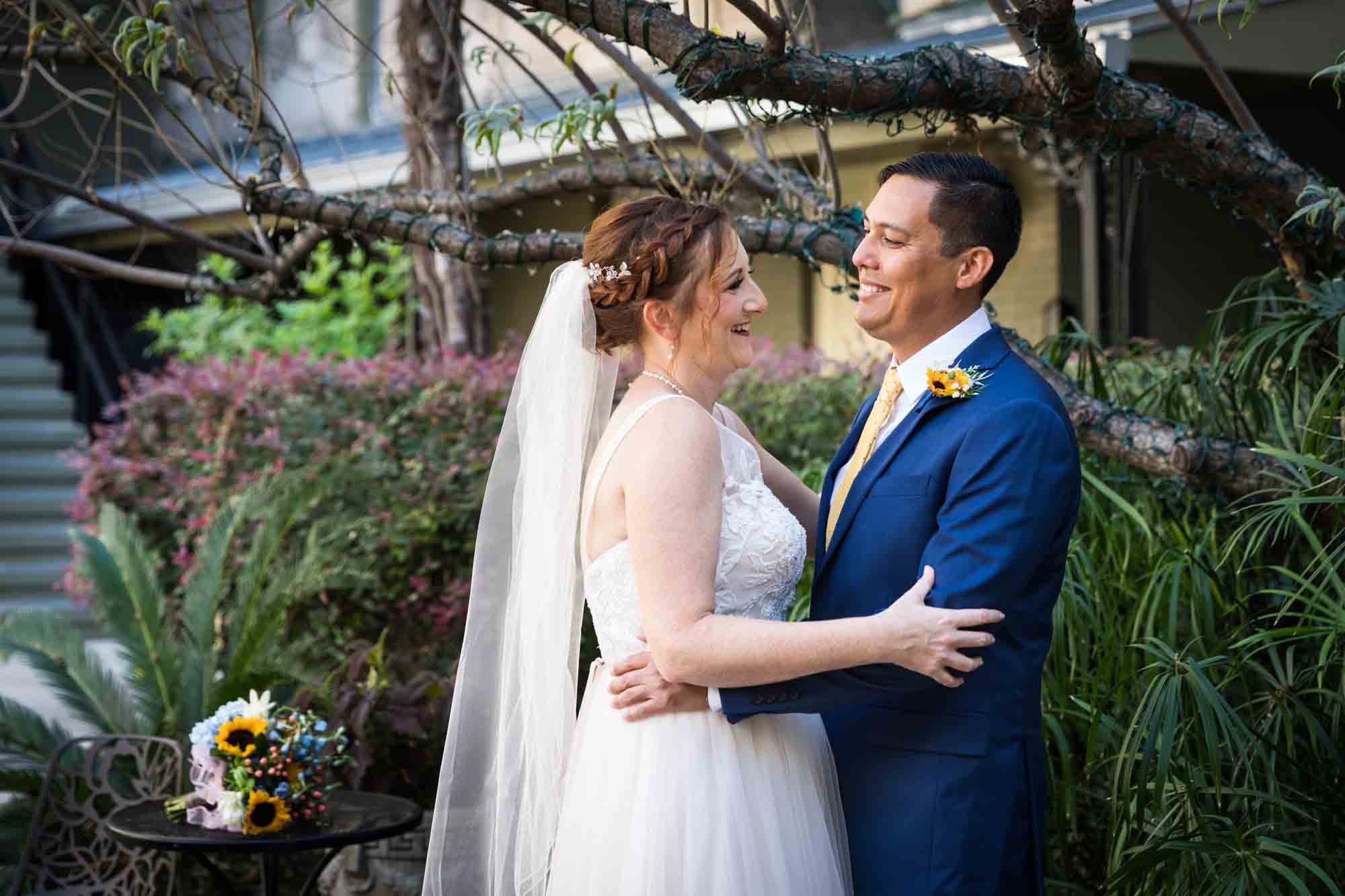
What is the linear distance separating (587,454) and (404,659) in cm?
389

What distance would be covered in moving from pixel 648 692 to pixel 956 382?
2.56 ft

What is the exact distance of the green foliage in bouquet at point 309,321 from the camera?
1066cm

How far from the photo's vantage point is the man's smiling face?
2568mm

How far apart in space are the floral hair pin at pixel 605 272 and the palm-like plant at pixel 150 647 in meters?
3.16

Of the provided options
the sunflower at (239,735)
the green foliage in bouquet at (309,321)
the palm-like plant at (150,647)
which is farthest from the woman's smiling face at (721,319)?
the green foliage in bouquet at (309,321)

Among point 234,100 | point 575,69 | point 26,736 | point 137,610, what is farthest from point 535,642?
point 137,610

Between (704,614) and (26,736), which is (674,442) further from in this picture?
(26,736)

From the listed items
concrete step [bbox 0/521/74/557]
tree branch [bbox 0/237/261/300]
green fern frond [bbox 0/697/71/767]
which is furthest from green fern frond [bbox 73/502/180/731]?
concrete step [bbox 0/521/74/557]

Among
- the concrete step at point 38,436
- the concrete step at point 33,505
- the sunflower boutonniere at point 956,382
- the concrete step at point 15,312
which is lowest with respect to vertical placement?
the concrete step at point 33,505

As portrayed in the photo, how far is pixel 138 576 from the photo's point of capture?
5.77 meters

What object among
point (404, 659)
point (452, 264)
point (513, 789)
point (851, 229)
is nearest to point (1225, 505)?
point (851, 229)

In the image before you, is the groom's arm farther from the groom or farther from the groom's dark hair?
the groom's dark hair

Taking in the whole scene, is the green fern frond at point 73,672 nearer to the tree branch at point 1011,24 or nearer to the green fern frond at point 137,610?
the green fern frond at point 137,610

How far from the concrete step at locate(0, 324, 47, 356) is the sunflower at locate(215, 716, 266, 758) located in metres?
8.89
